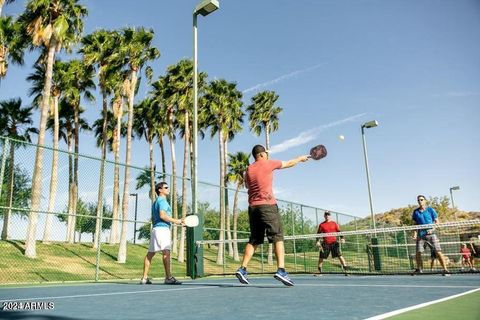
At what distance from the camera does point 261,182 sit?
19.3 feet

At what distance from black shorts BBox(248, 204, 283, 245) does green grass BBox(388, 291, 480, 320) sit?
2595 millimetres

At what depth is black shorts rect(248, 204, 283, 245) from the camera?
5.66 metres

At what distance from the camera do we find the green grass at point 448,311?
2.63 metres

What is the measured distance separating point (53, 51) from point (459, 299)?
23163 millimetres

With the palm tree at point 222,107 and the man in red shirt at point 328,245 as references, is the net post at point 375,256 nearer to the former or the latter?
the man in red shirt at point 328,245

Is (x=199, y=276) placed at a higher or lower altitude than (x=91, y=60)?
lower

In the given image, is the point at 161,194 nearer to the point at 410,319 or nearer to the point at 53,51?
the point at 410,319

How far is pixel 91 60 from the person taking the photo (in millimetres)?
27234

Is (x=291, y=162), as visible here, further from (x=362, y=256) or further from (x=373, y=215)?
(x=362, y=256)

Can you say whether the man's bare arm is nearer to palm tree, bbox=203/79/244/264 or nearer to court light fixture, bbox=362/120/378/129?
court light fixture, bbox=362/120/378/129

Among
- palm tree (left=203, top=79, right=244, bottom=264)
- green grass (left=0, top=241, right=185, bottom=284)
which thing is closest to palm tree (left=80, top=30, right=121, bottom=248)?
palm tree (left=203, top=79, right=244, bottom=264)

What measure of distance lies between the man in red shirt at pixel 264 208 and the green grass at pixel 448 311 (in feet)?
8.32

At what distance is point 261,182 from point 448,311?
3.34 metres

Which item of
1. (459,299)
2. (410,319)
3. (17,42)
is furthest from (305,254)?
(17,42)
